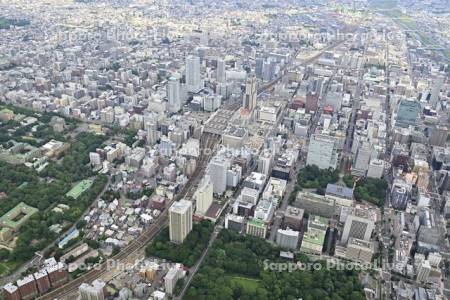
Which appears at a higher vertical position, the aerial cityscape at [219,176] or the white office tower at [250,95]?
the white office tower at [250,95]

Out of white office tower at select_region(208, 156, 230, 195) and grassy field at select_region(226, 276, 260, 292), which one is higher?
white office tower at select_region(208, 156, 230, 195)

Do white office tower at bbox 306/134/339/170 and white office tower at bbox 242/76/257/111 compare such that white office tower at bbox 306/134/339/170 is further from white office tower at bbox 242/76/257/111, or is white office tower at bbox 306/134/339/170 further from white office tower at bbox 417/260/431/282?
white office tower at bbox 242/76/257/111

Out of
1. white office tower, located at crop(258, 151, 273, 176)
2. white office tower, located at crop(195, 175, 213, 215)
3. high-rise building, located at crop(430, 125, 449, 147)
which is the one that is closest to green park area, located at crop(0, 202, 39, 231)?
white office tower, located at crop(195, 175, 213, 215)

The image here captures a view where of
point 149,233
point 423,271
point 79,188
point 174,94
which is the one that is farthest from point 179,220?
point 174,94

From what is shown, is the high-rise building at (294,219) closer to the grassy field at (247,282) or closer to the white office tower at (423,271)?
the grassy field at (247,282)

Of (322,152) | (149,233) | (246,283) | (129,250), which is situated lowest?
(246,283)

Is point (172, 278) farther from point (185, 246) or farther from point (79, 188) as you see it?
point (79, 188)

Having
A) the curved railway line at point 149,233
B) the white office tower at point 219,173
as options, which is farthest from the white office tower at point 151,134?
the white office tower at point 219,173
